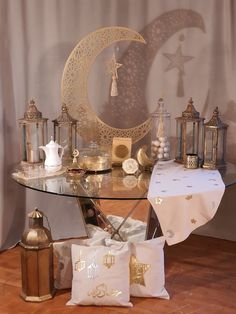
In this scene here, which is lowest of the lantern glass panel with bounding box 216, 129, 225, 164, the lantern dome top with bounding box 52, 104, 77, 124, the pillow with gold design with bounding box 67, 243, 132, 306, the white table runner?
the pillow with gold design with bounding box 67, 243, 132, 306

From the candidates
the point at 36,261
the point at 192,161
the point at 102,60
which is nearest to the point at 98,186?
the point at 36,261

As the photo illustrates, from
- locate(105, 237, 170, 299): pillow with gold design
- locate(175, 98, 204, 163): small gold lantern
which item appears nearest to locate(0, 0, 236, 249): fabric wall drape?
locate(175, 98, 204, 163): small gold lantern

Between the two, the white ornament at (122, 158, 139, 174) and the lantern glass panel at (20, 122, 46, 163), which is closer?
the white ornament at (122, 158, 139, 174)

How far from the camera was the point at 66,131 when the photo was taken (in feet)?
10.2

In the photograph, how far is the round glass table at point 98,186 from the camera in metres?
2.32

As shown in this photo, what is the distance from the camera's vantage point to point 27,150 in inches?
113

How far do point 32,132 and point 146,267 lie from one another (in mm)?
1137

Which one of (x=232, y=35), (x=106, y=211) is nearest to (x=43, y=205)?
(x=106, y=211)

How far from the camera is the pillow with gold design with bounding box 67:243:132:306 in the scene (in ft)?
7.94

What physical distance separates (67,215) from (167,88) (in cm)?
125

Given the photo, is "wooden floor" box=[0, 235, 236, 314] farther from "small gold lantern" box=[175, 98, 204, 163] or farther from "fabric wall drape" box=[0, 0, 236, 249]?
"small gold lantern" box=[175, 98, 204, 163]

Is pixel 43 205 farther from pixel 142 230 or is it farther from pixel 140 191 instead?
pixel 140 191

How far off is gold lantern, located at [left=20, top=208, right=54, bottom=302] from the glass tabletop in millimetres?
190

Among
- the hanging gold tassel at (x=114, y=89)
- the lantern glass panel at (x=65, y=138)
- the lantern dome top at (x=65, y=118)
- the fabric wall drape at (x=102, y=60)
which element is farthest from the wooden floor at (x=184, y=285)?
the hanging gold tassel at (x=114, y=89)
